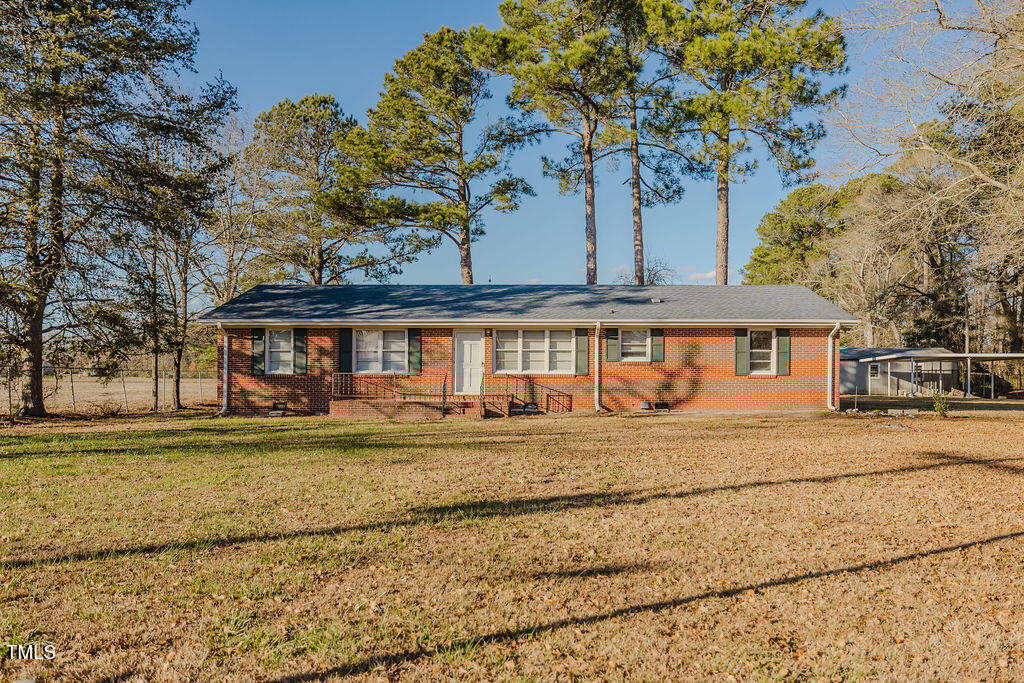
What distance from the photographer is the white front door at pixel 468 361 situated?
1705cm

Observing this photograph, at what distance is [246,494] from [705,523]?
199 inches

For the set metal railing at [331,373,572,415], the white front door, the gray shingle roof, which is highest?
the gray shingle roof

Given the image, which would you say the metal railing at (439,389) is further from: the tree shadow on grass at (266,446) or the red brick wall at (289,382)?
the tree shadow on grass at (266,446)

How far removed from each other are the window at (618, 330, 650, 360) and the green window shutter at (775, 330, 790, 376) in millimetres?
3637

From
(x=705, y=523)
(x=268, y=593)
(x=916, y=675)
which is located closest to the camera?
(x=916, y=675)

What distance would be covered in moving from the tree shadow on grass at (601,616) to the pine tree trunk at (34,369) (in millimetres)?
16554

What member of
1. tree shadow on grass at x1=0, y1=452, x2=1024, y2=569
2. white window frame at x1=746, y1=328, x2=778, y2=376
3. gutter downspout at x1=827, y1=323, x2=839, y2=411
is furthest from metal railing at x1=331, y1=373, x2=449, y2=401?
gutter downspout at x1=827, y1=323, x2=839, y2=411

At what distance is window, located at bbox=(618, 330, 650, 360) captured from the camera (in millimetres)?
16984

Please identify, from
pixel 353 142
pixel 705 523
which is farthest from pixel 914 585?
pixel 353 142

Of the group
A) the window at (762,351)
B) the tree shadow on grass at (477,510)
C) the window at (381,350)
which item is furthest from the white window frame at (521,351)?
the tree shadow on grass at (477,510)

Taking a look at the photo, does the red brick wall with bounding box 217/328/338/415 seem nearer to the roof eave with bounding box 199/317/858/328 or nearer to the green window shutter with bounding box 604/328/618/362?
the roof eave with bounding box 199/317/858/328

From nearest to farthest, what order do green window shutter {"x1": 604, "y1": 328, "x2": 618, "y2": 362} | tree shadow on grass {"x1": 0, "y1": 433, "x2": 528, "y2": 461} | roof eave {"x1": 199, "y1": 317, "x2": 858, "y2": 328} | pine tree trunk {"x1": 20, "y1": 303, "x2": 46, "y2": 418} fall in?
1. tree shadow on grass {"x1": 0, "y1": 433, "x2": 528, "y2": 461}
2. pine tree trunk {"x1": 20, "y1": 303, "x2": 46, "y2": 418}
3. roof eave {"x1": 199, "y1": 317, "x2": 858, "y2": 328}
4. green window shutter {"x1": 604, "y1": 328, "x2": 618, "y2": 362}

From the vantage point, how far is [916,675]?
316 cm

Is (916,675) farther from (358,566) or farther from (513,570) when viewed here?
(358,566)
